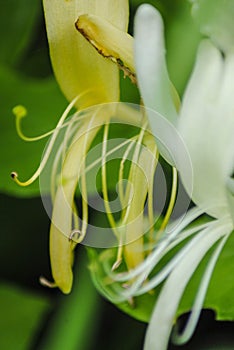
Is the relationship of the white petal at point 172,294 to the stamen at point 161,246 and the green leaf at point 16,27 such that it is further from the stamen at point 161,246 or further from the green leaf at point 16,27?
the green leaf at point 16,27

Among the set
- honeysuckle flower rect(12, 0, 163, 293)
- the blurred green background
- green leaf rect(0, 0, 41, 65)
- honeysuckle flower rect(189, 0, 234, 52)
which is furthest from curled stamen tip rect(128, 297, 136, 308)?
green leaf rect(0, 0, 41, 65)

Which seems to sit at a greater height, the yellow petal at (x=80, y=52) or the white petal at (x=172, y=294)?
the yellow petal at (x=80, y=52)

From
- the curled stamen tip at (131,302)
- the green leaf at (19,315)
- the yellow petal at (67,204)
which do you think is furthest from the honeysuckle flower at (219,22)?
the green leaf at (19,315)

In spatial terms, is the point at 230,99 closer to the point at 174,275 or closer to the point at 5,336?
the point at 174,275

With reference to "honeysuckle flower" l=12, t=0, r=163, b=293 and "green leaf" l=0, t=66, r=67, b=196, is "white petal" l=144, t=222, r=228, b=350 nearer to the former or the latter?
"honeysuckle flower" l=12, t=0, r=163, b=293

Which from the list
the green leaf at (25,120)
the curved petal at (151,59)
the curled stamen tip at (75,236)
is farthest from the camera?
the green leaf at (25,120)

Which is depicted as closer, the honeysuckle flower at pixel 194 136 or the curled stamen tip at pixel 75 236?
the honeysuckle flower at pixel 194 136

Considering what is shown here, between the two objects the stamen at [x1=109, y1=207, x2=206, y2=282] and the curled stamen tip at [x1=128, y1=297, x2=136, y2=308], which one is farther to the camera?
the curled stamen tip at [x1=128, y1=297, x2=136, y2=308]
